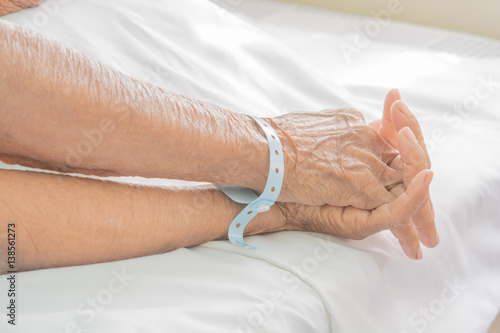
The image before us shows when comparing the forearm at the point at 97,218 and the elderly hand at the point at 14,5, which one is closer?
the forearm at the point at 97,218

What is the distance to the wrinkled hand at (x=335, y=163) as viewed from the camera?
1.08 m

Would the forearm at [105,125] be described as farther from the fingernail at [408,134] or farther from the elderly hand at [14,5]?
the elderly hand at [14,5]

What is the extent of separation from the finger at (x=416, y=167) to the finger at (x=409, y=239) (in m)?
0.02

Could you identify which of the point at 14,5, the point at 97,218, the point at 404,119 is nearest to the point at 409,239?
the point at 404,119

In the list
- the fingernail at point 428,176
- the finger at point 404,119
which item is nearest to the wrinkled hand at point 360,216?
the fingernail at point 428,176

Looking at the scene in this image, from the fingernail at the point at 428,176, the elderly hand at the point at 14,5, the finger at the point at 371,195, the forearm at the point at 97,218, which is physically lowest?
the forearm at the point at 97,218

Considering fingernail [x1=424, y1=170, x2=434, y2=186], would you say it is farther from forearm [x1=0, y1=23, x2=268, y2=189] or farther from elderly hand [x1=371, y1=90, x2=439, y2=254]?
forearm [x1=0, y1=23, x2=268, y2=189]

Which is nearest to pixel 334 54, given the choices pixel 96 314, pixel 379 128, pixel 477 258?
pixel 379 128

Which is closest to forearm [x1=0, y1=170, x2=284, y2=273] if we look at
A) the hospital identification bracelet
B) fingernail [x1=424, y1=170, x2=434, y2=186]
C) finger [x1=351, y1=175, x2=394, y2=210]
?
the hospital identification bracelet

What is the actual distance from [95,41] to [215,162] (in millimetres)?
561

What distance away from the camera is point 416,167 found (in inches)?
42.5

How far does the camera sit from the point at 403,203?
104 cm

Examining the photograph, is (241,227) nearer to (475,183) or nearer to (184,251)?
(184,251)

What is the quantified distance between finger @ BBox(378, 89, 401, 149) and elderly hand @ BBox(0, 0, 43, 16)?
0.90m
